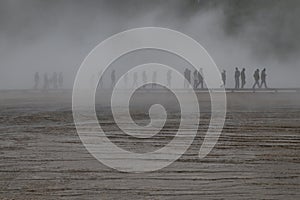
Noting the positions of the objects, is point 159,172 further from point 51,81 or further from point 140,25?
point 140,25

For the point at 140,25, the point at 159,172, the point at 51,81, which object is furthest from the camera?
the point at 140,25

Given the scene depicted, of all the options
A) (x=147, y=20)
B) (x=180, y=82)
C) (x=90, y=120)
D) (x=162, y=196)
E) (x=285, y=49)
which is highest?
(x=147, y=20)

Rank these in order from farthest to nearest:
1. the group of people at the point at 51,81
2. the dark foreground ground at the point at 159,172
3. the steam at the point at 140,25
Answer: the steam at the point at 140,25
the group of people at the point at 51,81
the dark foreground ground at the point at 159,172

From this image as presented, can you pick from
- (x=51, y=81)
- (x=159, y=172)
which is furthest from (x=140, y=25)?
(x=159, y=172)

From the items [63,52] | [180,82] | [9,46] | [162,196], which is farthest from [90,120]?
[9,46]

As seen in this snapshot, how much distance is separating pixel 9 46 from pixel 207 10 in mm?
18700

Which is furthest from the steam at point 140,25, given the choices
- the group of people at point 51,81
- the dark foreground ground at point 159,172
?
the dark foreground ground at point 159,172

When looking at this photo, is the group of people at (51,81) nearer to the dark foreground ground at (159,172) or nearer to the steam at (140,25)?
the steam at (140,25)

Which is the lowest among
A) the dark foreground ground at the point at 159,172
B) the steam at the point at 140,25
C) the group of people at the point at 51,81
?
the dark foreground ground at the point at 159,172

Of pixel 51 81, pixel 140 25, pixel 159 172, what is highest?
pixel 140 25

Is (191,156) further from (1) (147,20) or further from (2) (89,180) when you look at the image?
(1) (147,20)

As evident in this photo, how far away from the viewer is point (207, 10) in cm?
4584

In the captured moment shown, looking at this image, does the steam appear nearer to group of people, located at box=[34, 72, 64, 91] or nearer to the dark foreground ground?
group of people, located at box=[34, 72, 64, 91]

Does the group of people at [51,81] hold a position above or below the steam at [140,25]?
below
